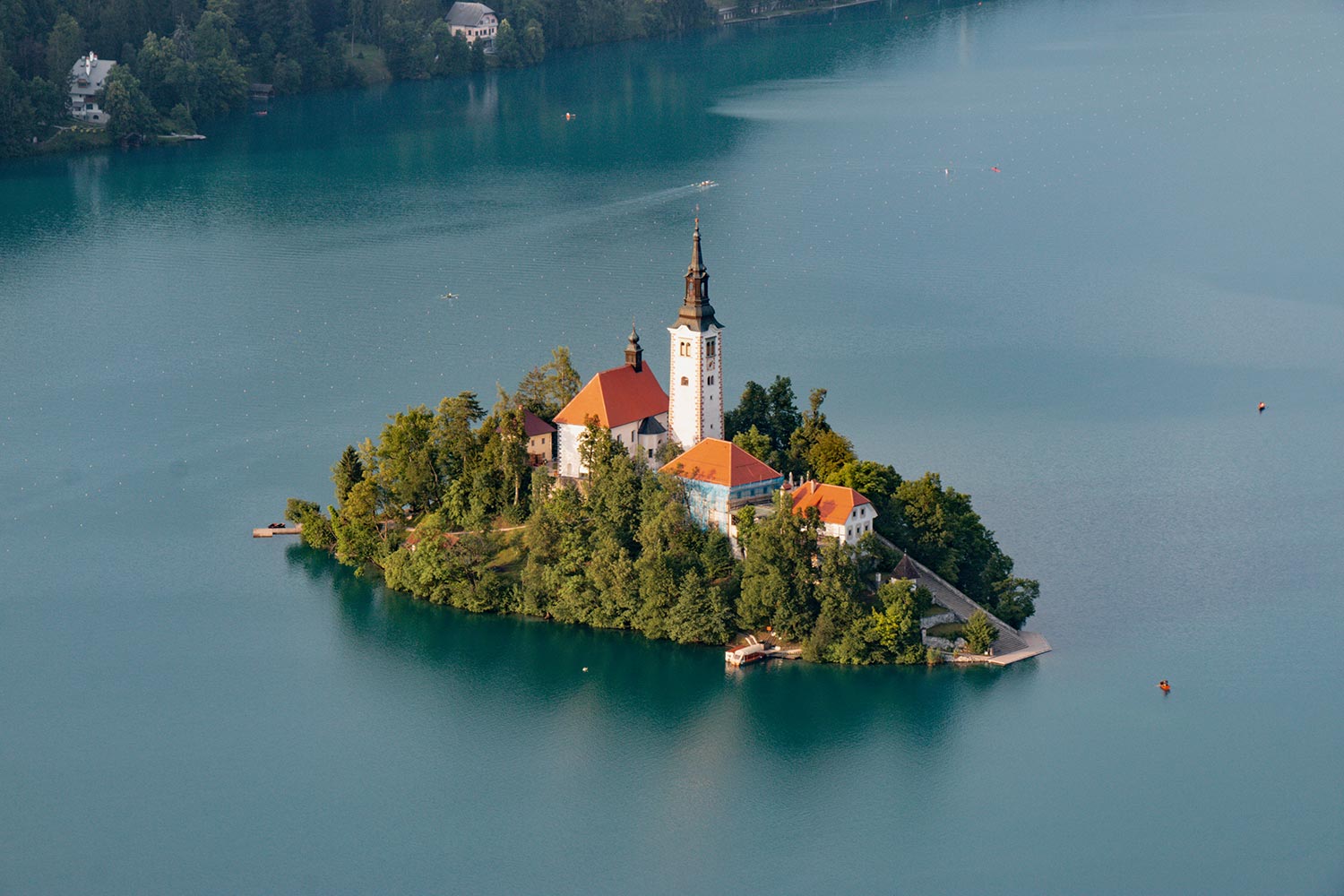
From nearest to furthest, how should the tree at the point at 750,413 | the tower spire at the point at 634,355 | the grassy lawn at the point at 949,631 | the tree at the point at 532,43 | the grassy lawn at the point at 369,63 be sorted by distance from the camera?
the grassy lawn at the point at 949,631 < the tower spire at the point at 634,355 < the tree at the point at 750,413 < the grassy lawn at the point at 369,63 < the tree at the point at 532,43

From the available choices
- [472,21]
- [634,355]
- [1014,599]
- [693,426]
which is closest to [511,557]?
[693,426]

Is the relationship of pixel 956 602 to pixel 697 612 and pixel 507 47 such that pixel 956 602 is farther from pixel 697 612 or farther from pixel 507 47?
pixel 507 47

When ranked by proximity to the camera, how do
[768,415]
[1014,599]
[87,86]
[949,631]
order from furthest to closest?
[87,86] < [768,415] < [1014,599] < [949,631]

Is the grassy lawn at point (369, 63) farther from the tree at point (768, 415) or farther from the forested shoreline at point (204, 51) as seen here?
the tree at point (768, 415)

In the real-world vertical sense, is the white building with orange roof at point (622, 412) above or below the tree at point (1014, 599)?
above

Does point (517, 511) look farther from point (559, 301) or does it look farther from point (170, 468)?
point (559, 301)

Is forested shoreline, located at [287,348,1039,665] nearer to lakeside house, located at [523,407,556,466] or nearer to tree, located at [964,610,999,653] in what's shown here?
lakeside house, located at [523,407,556,466]

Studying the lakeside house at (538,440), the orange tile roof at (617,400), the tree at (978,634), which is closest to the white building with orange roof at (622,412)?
the orange tile roof at (617,400)
